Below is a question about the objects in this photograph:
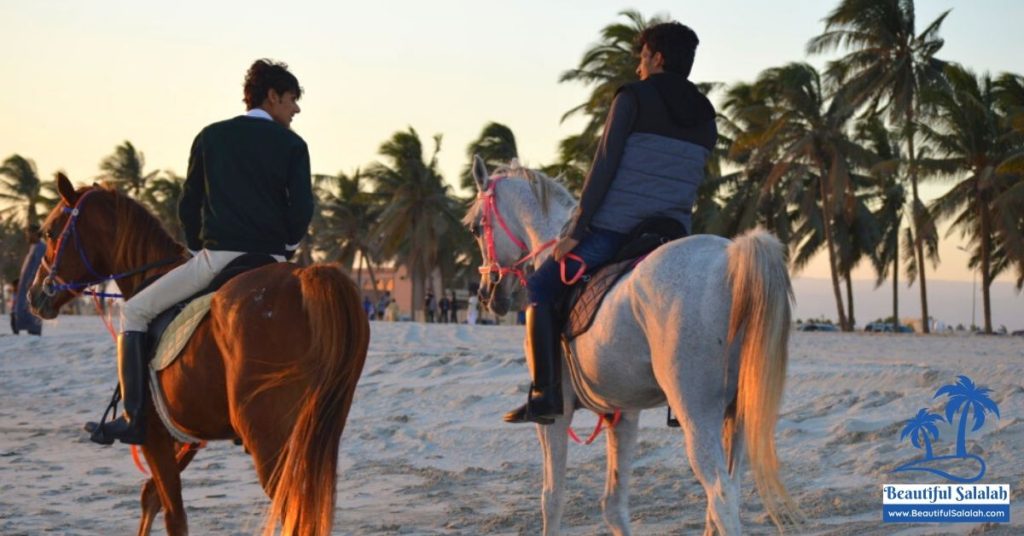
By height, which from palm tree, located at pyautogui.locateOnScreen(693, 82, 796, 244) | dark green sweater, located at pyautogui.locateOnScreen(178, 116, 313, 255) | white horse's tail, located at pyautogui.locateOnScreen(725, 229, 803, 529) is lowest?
white horse's tail, located at pyautogui.locateOnScreen(725, 229, 803, 529)

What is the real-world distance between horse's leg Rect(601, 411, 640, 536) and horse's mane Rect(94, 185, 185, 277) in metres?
2.28

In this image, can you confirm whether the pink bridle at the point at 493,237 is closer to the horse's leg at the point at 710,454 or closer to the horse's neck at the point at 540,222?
the horse's neck at the point at 540,222

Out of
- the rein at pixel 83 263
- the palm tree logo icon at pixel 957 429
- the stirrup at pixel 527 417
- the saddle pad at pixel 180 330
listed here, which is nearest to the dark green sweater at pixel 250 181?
the saddle pad at pixel 180 330

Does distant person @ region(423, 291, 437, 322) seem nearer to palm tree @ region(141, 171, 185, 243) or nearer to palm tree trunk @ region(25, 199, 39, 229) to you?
palm tree @ region(141, 171, 185, 243)

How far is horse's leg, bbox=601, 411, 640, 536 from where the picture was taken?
5641mm

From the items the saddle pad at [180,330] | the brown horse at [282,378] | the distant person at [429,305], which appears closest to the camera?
the brown horse at [282,378]

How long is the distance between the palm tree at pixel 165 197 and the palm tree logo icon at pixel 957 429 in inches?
2497

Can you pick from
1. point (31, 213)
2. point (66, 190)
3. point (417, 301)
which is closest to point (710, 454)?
point (66, 190)

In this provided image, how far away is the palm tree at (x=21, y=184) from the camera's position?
76375 millimetres

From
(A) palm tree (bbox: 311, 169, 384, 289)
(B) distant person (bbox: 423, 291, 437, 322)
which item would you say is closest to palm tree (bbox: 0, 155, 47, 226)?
(A) palm tree (bbox: 311, 169, 384, 289)

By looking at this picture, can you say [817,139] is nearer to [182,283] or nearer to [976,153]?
[976,153]

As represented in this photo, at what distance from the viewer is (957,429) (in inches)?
348

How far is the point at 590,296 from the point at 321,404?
1.32 meters

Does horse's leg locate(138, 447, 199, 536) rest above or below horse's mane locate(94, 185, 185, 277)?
below
